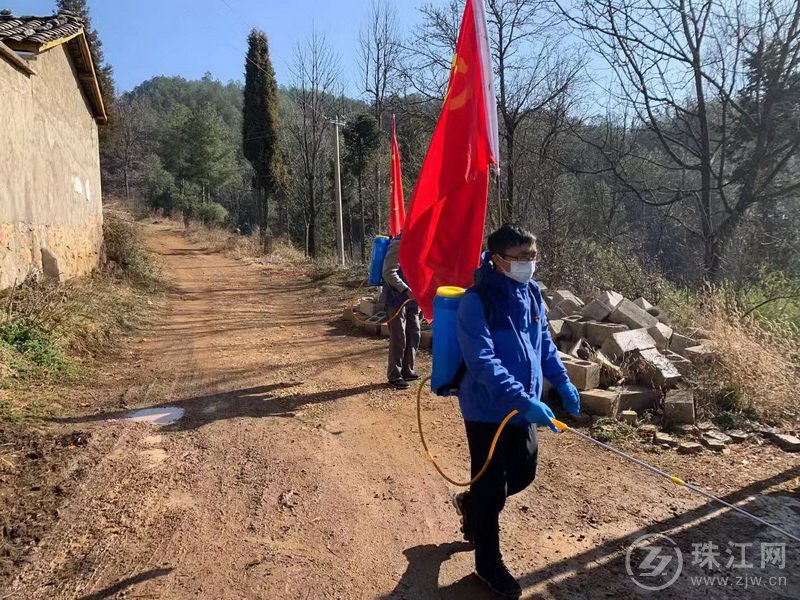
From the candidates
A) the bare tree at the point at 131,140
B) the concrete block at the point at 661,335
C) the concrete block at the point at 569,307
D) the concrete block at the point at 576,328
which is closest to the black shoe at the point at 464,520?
the concrete block at the point at 576,328

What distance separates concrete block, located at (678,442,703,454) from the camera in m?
4.39

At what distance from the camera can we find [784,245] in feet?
33.1

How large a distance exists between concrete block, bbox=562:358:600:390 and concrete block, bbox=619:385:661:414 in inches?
10.2

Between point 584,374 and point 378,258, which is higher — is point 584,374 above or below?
below

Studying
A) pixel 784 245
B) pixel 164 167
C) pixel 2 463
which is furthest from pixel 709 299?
pixel 164 167

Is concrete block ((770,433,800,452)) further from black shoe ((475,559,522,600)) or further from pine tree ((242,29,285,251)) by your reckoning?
pine tree ((242,29,285,251))

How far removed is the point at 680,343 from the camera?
6062 mm

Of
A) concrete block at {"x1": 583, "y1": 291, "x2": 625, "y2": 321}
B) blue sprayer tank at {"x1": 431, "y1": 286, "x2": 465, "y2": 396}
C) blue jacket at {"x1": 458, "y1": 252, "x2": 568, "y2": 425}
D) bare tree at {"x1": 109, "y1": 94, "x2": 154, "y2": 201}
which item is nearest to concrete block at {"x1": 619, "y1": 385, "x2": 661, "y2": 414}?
concrete block at {"x1": 583, "y1": 291, "x2": 625, "y2": 321}

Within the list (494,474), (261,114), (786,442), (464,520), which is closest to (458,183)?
(494,474)

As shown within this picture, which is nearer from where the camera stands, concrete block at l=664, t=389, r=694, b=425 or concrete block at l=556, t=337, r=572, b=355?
concrete block at l=664, t=389, r=694, b=425

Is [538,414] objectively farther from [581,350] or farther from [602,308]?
[602,308]

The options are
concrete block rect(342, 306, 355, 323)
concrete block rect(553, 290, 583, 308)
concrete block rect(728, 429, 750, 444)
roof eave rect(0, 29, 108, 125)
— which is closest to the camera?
concrete block rect(728, 429, 750, 444)

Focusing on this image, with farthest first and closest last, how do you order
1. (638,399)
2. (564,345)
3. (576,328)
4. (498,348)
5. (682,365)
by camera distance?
(576,328), (564,345), (682,365), (638,399), (498,348)

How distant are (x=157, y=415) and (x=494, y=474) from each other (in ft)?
12.0
